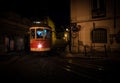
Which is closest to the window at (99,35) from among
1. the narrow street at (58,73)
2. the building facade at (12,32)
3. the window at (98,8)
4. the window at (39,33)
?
the window at (98,8)

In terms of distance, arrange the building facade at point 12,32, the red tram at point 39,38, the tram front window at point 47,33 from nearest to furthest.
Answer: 1. the red tram at point 39,38
2. the tram front window at point 47,33
3. the building facade at point 12,32

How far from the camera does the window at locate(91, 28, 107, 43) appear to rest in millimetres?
20891

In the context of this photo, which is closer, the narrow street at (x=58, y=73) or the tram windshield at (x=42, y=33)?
the narrow street at (x=58, y=73)

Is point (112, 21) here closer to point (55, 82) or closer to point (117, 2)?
point (117, 2)

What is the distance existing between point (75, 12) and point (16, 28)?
35.3 feet

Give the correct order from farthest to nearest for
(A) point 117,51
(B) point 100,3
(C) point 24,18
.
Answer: (C) point 24,18, (B) point 100,3, (A) point 117,51

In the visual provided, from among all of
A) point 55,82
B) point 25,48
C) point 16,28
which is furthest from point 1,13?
point 55,82

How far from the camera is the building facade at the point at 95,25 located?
790 inches

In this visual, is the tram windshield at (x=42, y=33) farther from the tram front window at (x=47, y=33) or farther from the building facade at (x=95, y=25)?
the building facade at (x=95, y=25)

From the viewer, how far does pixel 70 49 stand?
23.8 metres

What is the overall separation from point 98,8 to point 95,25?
2.25m

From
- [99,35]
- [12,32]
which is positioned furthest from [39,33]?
[12,32]

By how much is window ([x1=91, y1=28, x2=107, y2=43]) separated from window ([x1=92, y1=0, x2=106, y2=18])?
6.26 feet

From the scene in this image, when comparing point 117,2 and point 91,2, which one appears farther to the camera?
point 91,2
